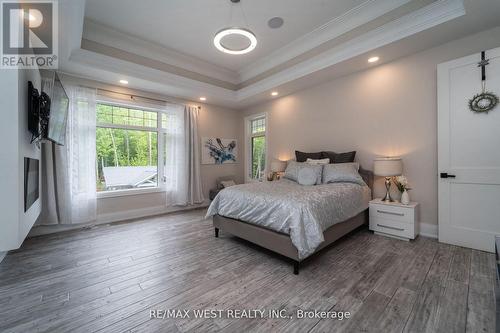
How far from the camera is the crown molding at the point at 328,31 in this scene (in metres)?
2.71

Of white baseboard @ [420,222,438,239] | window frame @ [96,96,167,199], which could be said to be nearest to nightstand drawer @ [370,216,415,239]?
white baseboard @ [420,222,438,239]

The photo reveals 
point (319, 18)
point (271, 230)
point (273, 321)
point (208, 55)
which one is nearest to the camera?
point (273, 321)

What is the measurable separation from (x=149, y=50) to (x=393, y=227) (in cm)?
497

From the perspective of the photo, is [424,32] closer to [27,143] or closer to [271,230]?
[271,230]

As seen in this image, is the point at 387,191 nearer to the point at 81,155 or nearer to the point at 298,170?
the point at 298,170

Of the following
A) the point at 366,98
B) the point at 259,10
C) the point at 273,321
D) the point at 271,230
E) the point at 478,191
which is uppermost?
the point at 259,10

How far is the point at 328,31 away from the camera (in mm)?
3248

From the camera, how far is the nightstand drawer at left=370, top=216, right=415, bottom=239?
9.01 feet

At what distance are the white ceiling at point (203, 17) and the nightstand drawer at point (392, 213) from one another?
9.34 feet

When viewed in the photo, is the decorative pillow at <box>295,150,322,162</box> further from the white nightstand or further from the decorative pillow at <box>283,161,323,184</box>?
the white nightstand

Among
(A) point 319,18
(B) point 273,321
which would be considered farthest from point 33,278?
(A) point 319,18

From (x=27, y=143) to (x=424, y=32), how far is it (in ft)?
15.3

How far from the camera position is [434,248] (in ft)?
8.34

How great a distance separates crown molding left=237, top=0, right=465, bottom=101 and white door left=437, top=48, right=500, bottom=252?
642mm
